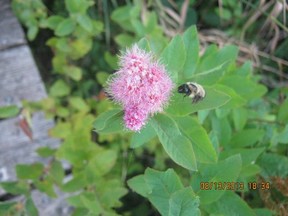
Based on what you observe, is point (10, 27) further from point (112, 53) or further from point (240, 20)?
point (240, 20)

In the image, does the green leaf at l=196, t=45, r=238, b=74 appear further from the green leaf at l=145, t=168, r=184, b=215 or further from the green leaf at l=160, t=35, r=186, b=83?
the green leaf at l=145, t=168, r=184, b=215

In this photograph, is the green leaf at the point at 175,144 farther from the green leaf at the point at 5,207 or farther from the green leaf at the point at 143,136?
the green leaf at the point at 5,207

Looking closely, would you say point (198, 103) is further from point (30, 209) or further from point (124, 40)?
point (124, 40)

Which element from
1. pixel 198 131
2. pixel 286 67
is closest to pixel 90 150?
pixel 198 131

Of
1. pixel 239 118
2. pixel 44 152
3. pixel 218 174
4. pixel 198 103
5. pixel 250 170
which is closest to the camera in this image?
pixel 198 103

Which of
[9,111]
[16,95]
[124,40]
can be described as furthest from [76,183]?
[124,40]

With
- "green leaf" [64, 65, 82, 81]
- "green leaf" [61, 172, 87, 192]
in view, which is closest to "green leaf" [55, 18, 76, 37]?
"green leaf" [64, 65, 82, 81]
